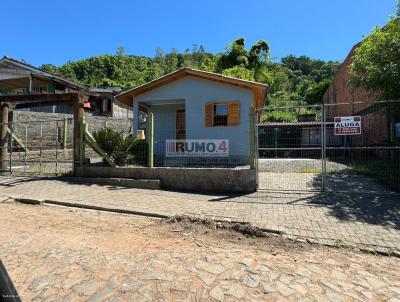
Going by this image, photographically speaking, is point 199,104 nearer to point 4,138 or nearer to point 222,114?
point 222,114

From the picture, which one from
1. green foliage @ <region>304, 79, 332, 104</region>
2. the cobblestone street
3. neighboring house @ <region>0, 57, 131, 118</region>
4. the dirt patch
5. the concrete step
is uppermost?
green foliage @ <region>304, 79, 332, 104</region>

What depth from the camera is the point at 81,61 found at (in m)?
64.1

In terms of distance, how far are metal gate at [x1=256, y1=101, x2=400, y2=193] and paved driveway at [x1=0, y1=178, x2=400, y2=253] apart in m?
1.17

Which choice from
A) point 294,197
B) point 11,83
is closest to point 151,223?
point 294,197

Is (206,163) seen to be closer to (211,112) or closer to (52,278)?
(211,112)

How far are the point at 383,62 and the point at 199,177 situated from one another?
6.91 metres

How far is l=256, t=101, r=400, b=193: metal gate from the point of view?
Result: 908cm

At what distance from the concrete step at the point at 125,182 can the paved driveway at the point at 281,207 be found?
382mm

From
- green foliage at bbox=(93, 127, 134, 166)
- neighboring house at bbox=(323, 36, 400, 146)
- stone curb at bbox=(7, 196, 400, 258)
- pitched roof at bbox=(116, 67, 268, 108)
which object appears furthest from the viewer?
pitched roof at bbox=(116, 67, 268, 108)

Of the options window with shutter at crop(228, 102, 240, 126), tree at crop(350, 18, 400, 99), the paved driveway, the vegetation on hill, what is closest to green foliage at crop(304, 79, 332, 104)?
the vegetation on hill

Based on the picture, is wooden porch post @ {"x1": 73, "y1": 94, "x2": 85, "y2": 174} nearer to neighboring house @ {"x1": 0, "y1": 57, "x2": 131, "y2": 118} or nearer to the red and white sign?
the red and white sign

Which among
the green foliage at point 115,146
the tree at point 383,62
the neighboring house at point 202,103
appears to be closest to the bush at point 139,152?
the green foliage at point 115,146

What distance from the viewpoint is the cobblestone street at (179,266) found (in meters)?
3.46

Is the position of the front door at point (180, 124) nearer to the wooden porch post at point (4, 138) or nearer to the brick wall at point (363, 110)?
the brick wall at point (363, 110)
